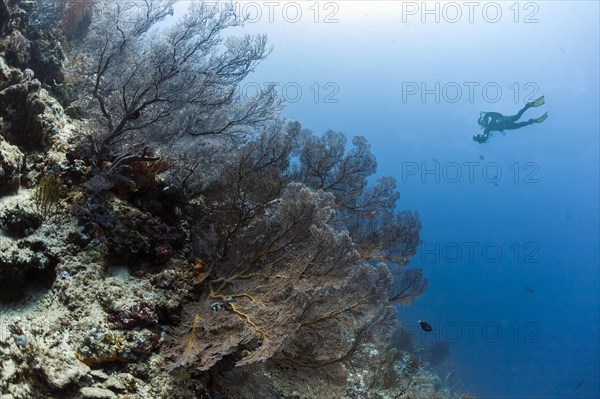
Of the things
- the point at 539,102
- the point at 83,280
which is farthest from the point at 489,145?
the point at 83,280

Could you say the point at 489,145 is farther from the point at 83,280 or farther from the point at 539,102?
the point at 83,280

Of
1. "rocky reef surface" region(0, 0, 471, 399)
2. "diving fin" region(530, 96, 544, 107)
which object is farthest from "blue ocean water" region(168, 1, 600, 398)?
"rocky reef surface" region(0, 0, 471, 399)

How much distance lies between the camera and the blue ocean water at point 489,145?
47.4 metres

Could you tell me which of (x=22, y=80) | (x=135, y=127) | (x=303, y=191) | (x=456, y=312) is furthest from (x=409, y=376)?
(x=456, y=312)

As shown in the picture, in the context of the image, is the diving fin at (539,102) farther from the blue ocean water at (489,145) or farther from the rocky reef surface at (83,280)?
the blue ocean water at (489,145)

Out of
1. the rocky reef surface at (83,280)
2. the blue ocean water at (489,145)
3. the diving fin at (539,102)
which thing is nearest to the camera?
the rocky reef surface at (83,280)

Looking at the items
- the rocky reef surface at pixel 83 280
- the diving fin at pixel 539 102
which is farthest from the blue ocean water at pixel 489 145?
the rocky reef surface at pixel 83 280

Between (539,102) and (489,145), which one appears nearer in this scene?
(539,102)

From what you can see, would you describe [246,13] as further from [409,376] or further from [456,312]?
[456,312]

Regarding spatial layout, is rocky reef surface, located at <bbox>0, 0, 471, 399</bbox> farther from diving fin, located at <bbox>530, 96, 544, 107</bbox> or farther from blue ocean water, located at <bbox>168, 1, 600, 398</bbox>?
blue ocean water, located at <bbox>168, 1, 600, 398</bbox>

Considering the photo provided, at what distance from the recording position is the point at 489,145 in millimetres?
81312

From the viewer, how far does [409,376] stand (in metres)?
8.02

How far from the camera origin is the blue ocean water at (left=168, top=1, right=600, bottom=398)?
4744 cm

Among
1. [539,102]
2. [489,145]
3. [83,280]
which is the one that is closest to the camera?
[83,280]
